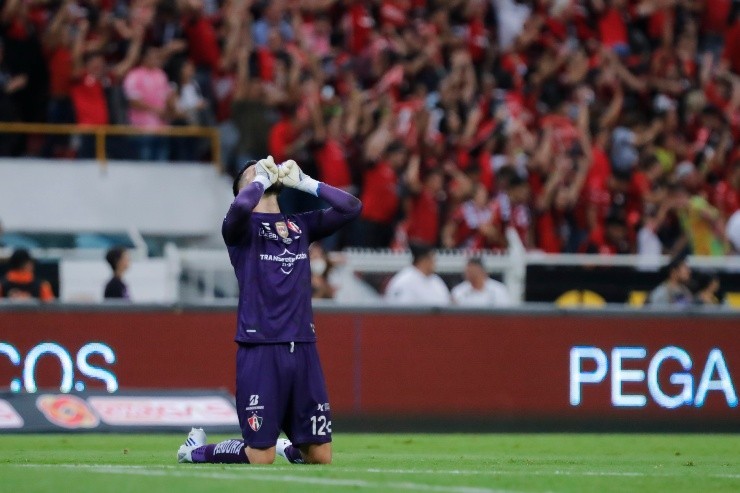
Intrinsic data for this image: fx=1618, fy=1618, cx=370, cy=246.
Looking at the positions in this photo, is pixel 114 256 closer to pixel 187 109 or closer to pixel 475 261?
pixel 475 261

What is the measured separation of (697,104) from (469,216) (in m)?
5.46

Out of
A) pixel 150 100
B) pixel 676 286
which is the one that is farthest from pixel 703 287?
pixel 150 100

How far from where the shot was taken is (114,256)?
666 inches

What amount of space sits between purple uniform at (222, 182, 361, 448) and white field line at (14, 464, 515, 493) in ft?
1.70

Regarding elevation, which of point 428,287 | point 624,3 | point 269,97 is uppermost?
point 624,3

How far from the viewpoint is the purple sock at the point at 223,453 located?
10469 millimetres

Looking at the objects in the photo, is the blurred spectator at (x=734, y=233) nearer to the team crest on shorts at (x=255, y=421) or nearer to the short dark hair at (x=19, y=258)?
the short dark hair at (x=19, y=258)

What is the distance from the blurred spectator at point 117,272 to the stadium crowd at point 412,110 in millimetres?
3457

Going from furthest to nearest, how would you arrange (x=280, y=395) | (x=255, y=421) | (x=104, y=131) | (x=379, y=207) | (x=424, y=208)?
(x=104, y=131), (x=424, y=208), (x=379, y=207), (x=280, y=395), (x=255, y=421)

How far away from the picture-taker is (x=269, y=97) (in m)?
20.2

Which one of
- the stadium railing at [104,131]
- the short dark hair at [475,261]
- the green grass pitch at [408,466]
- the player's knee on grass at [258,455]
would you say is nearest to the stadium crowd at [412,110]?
the stadium railing at [104,131]

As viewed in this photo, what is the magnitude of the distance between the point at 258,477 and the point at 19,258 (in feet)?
27.0

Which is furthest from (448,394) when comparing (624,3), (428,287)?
(624,3)

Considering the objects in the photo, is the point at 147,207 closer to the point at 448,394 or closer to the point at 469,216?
the point at 469,216
